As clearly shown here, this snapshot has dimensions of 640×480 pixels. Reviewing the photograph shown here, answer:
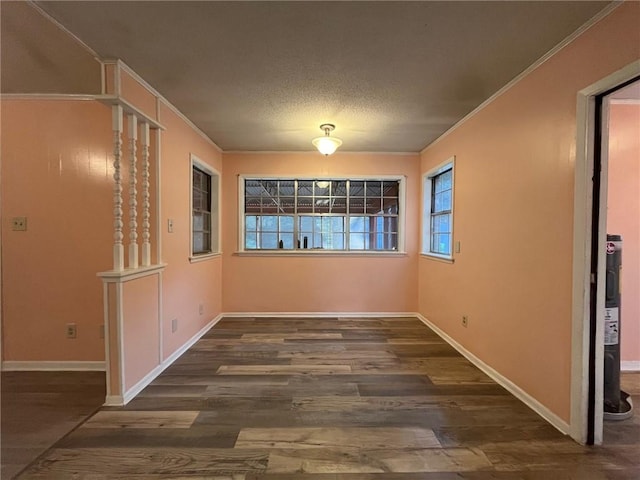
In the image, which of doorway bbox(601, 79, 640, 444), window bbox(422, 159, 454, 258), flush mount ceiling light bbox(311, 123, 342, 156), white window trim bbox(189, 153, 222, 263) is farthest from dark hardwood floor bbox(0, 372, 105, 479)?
doorway bbox(601, 79, 640, 444)

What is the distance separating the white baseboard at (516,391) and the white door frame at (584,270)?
0.33 feet

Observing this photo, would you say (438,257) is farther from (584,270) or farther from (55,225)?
(55,225)

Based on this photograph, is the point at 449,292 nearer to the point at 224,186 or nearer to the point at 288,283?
the point at 288,283

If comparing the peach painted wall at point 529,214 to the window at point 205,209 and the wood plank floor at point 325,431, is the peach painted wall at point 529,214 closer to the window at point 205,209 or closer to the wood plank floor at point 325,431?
the wood plank floor at point 325,431

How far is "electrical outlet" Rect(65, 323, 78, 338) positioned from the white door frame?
3924mm

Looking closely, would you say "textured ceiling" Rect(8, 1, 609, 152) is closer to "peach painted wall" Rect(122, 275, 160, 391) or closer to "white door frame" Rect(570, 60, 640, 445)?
"white door frame" Rect(570, 60, 640, 445)

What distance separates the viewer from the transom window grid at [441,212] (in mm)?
4028

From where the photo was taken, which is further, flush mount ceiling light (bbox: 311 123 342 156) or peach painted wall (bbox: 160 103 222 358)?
flush mount ceiling light (bbox: 311 123 342 156)

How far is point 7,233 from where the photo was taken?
110 inches

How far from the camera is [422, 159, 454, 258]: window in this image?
4035mm

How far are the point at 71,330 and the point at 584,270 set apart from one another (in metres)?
4.04

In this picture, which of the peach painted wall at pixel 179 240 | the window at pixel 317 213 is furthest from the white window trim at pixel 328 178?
the peach painted wall at pixel 179 240

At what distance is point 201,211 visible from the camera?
4.17 m

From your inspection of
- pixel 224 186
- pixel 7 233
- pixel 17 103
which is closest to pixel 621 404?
pixel 224 186
